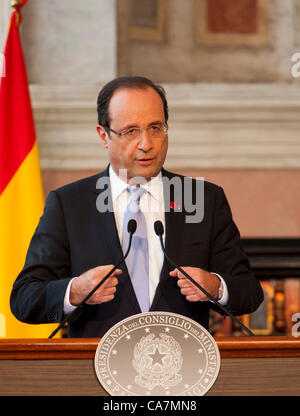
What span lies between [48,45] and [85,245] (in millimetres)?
2255

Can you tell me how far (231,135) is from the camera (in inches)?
162

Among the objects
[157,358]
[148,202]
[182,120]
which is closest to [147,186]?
[148,202]

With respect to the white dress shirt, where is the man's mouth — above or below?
above

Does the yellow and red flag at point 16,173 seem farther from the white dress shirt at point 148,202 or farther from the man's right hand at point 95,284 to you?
the man's right hand at point 95,284

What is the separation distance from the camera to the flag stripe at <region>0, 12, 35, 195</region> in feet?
11.6

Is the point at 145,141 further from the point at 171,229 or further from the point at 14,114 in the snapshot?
the point at 14,114

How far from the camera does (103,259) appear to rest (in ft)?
6.91

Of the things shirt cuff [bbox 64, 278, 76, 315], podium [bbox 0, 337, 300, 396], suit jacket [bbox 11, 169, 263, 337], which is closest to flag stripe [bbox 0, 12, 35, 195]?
suit jacket [bbox 11, 169, 263, 337]

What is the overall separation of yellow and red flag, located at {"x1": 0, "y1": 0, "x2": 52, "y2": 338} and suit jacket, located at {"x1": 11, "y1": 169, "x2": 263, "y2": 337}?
122cm

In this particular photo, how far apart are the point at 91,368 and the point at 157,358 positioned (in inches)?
5.5

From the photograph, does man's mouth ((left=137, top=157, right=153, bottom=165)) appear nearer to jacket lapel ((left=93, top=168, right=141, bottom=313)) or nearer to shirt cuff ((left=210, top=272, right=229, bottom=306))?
jacket lapel ((left=93, top=168, right=141, bottom=313))

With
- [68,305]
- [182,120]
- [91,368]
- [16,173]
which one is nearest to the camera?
[91,368]

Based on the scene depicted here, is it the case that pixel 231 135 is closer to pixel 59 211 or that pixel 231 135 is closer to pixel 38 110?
pixel 38 110
